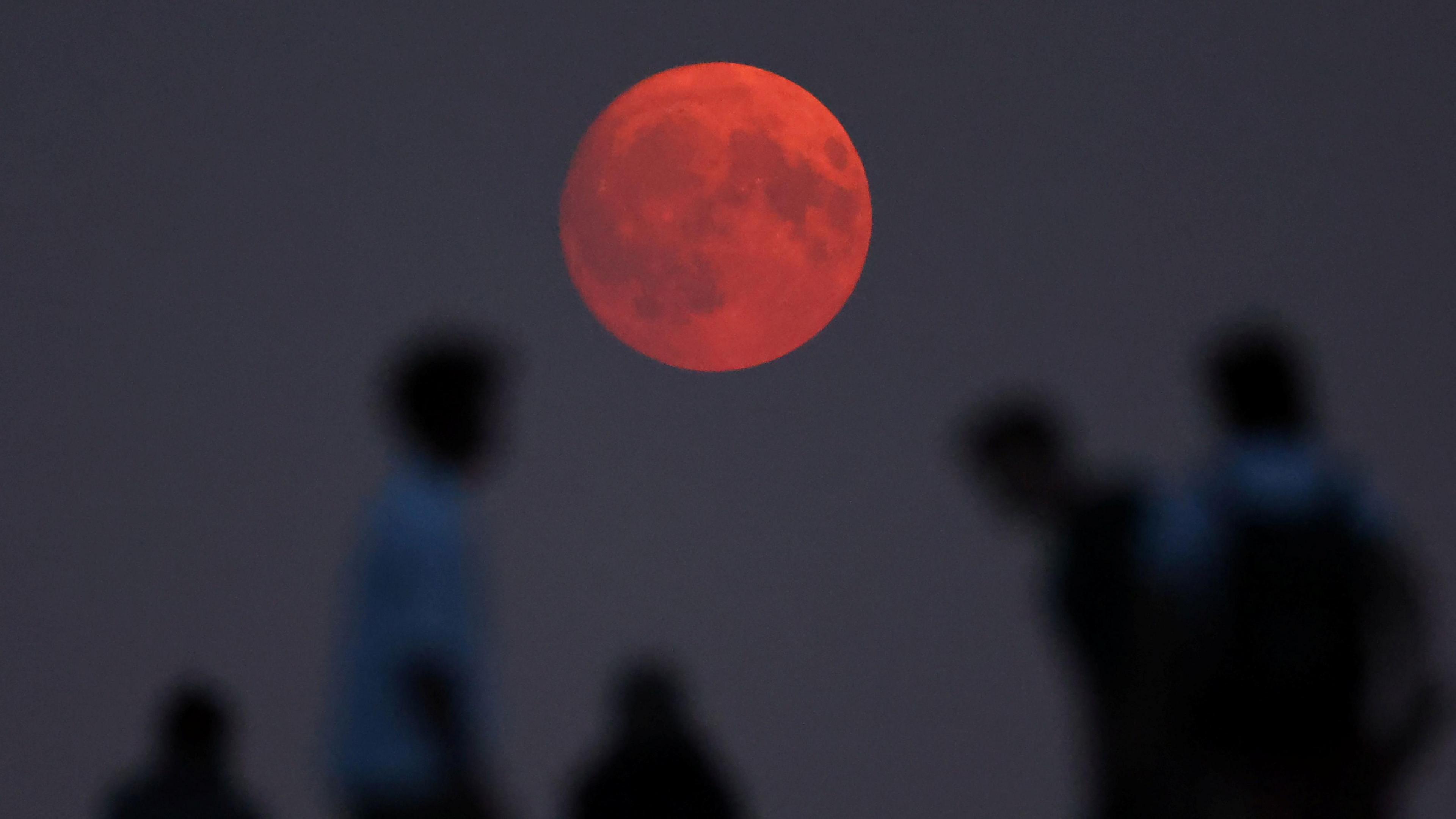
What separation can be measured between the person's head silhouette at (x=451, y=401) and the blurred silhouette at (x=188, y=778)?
8.46ft

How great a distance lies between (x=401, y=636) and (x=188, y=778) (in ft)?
9.23

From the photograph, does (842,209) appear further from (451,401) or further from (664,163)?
(451,401)

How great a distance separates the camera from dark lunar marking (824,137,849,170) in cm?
998

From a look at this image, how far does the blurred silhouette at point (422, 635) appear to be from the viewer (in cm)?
245

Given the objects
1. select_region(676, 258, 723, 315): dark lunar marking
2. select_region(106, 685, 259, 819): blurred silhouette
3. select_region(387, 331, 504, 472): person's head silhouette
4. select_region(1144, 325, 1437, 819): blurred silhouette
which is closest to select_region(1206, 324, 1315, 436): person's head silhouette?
select_region(1144, 325, 1437, 819): blurred silhouette

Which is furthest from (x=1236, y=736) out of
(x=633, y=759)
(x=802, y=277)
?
(x=802, y=277)

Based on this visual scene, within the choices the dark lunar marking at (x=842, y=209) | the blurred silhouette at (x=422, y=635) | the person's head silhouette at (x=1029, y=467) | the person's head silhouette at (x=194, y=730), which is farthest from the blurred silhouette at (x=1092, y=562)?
the dark lunar marking at (x=842, y=209)

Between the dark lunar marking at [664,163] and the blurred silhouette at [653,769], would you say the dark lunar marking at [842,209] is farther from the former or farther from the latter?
the blurred silhouette at [653,769]

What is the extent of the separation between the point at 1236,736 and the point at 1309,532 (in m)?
0.45

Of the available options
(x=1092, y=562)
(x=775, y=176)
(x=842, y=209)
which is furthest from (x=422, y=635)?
(x=842, y=209)

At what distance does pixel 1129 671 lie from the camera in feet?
9.87

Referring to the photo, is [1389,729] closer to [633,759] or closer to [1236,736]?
[1236,736]

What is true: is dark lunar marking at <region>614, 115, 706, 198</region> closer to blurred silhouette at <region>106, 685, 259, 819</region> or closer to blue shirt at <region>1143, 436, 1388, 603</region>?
blurred silhouette at <region>106, 685, 259, 819</region>

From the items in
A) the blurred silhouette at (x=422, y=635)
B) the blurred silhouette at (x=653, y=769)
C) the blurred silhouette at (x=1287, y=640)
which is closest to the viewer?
the blurred silhouette at (x=422, y=635)
